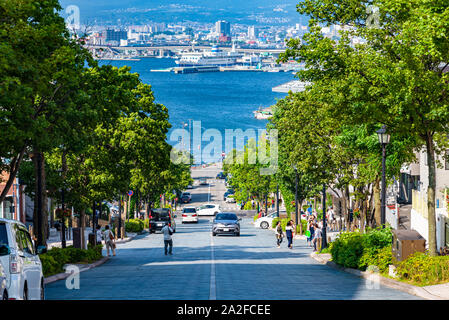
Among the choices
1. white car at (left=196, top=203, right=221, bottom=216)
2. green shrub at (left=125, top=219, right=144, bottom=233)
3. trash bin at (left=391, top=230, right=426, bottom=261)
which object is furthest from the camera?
white car at (left=196, top=203, right=221, bottom=216)

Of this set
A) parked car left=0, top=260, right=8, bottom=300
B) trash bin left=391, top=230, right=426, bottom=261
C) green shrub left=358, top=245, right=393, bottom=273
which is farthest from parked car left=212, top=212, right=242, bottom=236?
parked car left=0, top=260, right=8, bottom=300

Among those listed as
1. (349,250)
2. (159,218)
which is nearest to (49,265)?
(349,250)

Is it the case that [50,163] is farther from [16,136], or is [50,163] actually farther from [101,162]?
[16,136]

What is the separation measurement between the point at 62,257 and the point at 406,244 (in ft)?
38.6

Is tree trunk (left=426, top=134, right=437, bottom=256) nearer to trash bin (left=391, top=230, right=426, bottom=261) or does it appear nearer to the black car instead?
trash bin (left=391, top=230, right=426, bottom=261)

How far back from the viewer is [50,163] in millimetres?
42844

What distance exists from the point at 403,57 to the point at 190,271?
1011cm

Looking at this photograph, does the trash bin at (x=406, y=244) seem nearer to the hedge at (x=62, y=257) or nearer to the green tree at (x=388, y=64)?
the green tree at (x=388, y=64)

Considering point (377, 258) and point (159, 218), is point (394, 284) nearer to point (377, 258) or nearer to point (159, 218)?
point (377, 258)

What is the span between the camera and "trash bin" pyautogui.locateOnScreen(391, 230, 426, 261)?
2270 cm

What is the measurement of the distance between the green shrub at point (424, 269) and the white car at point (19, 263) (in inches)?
412

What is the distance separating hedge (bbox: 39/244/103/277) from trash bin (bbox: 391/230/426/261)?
36.0ft

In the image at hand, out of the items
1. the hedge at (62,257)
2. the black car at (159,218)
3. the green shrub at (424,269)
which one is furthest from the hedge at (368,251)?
the black car at (159,218)
